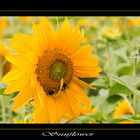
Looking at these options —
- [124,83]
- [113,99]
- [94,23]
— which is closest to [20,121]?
[113,99]

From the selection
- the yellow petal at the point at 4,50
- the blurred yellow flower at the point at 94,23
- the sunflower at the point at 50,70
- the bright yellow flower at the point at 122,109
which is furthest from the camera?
the blurred yellow flower at the point at 94,23

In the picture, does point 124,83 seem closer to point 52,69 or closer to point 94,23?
point 52,69

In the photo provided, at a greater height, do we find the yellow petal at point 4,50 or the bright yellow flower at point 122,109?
the yellow petal at point 4,50

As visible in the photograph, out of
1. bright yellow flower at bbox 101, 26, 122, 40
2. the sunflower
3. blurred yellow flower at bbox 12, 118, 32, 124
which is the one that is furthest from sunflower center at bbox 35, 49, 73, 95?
bright yellow flower at bbox 101, 26, 122, 40

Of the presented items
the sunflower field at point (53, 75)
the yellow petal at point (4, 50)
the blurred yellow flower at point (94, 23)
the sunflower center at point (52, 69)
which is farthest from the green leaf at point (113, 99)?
the blurred yellow flower at point (94, 23)

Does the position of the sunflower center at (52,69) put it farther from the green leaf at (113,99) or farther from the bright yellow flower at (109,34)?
the bright yellow flower at (109,34)

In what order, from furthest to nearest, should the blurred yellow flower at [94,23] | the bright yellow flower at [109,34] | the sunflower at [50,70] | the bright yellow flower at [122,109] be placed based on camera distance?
1. the blurred yellow flower at [94,23]
2. the bright yellow flower at [109,34]
3. the bright yellow flower at [122,109]
4. the sunflower at [50,70]
